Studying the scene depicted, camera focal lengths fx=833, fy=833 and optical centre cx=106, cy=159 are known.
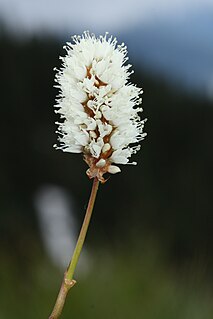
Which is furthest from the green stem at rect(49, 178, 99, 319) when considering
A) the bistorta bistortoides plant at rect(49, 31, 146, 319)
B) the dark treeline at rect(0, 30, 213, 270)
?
the dark treeline at rect(0, 30, 213, 270)

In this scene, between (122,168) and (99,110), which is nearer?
(99,110)

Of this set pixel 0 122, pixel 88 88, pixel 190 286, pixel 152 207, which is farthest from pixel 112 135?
pixel 0 122

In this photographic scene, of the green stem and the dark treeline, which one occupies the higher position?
the dark treeline

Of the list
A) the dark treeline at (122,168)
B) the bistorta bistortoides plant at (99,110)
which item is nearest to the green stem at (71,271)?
the bistorta bistortoides plant at (99,110)

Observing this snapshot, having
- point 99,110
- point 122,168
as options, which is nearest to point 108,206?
point 122,168

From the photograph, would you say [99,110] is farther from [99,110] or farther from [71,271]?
[71,271]

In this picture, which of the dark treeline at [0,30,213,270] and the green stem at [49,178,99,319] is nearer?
the green stem at [49,178,99,319]

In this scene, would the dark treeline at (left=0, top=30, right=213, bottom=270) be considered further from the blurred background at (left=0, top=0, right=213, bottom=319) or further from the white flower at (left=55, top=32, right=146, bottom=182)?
the white flower at (left=55, top=32, right=146, bottom=182)
